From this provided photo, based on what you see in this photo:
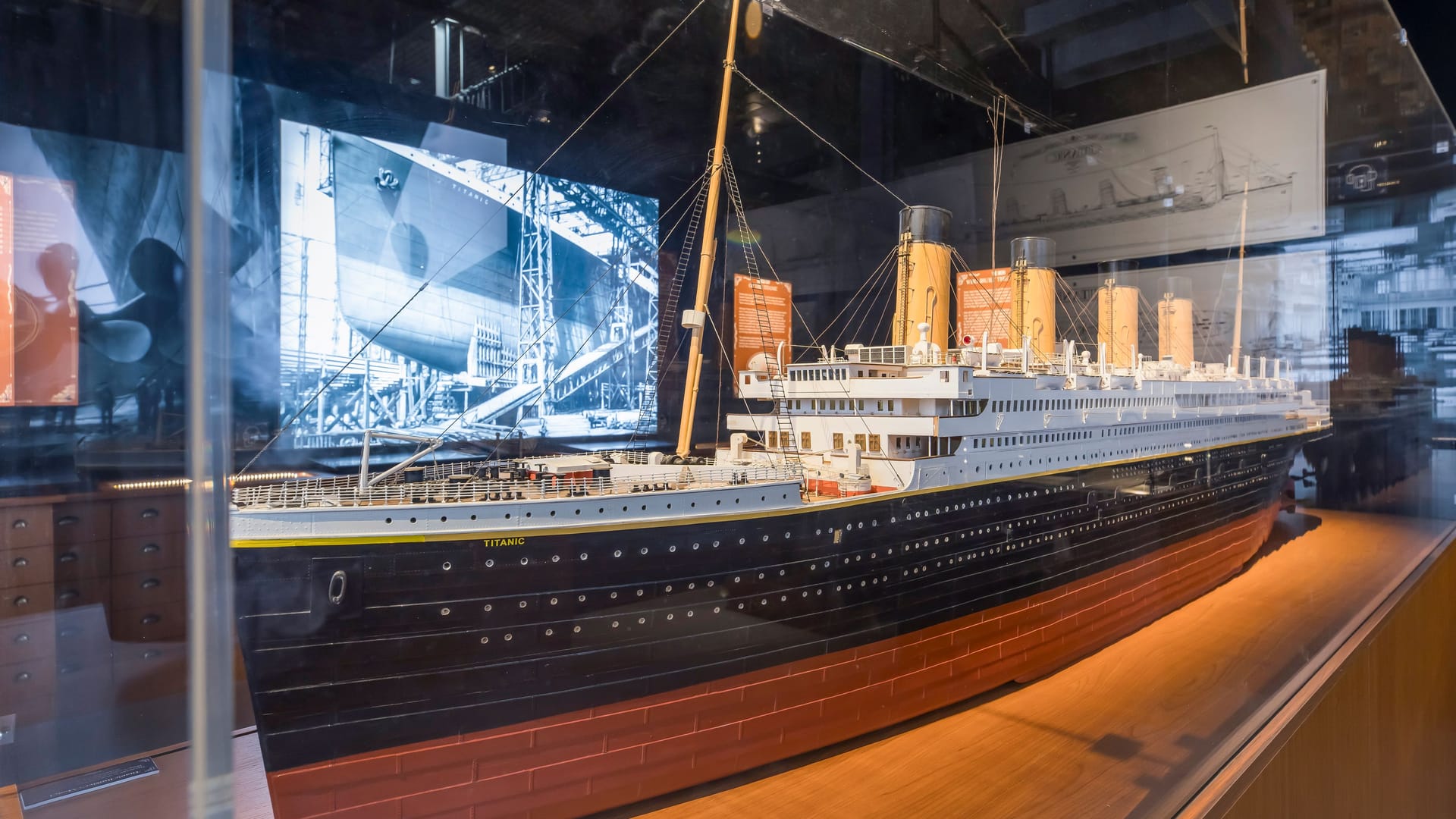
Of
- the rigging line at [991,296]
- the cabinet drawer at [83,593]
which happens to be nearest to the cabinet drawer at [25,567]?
the cabinet drawer at [83,593]

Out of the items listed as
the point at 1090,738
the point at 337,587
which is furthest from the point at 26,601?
the point at 1090,738

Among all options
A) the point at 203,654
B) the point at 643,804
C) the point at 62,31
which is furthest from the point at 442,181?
the point at 643,804

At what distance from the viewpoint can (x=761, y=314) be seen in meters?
2.76

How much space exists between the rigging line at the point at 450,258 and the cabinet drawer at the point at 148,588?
0.30m

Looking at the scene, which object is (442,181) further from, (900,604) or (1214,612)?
(1214,612)

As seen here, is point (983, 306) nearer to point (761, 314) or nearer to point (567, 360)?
point (761, 314)

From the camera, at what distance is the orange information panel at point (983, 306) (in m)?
3.38

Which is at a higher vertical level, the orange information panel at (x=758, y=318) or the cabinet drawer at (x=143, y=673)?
the orange information panel at (x=758, y=318)

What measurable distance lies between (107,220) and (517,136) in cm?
94

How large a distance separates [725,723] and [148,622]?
1922 mm

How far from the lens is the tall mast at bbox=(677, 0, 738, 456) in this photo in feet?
7.81

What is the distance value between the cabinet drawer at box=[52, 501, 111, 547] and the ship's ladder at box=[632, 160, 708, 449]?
133 cm

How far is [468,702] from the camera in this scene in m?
2.31

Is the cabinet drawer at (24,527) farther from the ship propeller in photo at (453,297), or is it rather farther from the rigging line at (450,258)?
the ship propeller in photo at (453,297)
